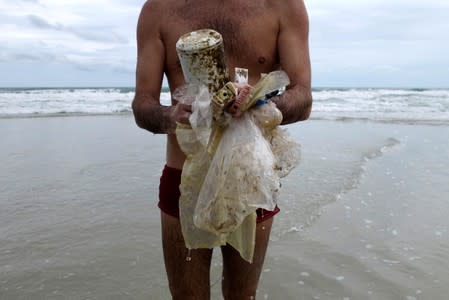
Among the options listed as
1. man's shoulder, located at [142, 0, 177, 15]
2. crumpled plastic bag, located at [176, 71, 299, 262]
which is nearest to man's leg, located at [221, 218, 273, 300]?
crumpled plastic bag, located at [176, 71, 299, 262]

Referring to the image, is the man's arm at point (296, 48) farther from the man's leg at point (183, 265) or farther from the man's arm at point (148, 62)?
the man's leg at point (183, 265)

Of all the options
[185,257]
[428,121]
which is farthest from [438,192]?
[428,121]

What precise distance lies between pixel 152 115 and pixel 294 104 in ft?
1.86

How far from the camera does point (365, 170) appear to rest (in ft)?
22.7

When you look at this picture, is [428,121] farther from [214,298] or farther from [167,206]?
[167,206]

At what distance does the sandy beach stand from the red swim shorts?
150cm

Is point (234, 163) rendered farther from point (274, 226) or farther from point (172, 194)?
point (274, 226)

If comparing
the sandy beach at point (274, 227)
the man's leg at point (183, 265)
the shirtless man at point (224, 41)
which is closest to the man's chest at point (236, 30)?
the shirtless man at point (224, 41)

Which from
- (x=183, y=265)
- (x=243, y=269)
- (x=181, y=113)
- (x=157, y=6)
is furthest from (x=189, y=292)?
(x=157, y=6)

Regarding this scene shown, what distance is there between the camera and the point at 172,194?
2092mm

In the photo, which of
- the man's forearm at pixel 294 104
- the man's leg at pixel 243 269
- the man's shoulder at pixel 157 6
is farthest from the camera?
the man's leg at pixel 243 269

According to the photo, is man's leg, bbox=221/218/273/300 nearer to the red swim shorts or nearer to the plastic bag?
the red swim shorts

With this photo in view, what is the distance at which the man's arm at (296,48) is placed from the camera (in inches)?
74.7

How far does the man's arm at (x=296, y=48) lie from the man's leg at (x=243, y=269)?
24.6 inches
